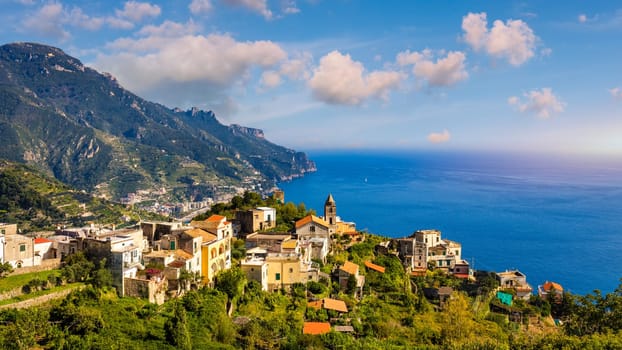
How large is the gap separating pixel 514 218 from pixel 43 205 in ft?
319

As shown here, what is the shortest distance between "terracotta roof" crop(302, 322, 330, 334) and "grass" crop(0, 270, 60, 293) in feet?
43.7

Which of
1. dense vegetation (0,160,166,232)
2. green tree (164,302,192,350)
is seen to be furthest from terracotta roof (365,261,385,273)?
dense vegetation (0,160,166,232)

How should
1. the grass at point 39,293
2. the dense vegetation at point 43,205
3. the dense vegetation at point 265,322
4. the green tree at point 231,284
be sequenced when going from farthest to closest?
1. the dense vegetation at point 43,205
2. the green tree at point 231,284
3. the grass at point 39,293
4. the dense vegetation at point 265,322

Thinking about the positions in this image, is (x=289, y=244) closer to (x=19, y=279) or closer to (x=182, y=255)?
(x=182, y=255)

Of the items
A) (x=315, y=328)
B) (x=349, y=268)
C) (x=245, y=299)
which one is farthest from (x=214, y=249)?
(x=349, y=268)

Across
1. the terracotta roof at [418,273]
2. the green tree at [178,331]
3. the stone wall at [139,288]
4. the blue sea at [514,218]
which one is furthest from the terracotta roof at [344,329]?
the blue sea at [514,218]

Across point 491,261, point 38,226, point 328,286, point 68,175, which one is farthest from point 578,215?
point 68,175

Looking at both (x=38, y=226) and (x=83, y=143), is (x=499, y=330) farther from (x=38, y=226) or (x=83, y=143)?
(x=83, y=143)

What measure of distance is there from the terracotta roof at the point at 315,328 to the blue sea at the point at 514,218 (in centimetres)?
4257

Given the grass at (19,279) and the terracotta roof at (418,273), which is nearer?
the grass at (19,279)

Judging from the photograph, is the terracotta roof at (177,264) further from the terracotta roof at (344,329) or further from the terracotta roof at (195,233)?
the terracotta roof at (344,329)

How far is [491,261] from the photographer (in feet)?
212

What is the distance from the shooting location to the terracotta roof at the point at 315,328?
22438mm

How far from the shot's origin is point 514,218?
9550cm
